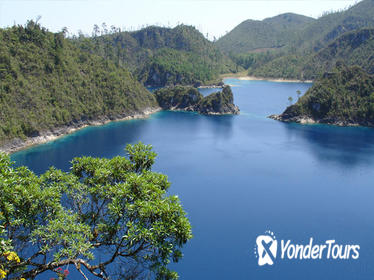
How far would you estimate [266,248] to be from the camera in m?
43.4

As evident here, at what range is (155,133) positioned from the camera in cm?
11081

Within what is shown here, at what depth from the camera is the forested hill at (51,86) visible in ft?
296

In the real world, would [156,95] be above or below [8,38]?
below

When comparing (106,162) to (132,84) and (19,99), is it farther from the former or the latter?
(132,84)

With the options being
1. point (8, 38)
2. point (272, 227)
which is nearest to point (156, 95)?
point (8, 38)

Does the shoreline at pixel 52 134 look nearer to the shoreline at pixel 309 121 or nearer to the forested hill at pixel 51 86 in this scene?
the forested hill at pixel 51 86

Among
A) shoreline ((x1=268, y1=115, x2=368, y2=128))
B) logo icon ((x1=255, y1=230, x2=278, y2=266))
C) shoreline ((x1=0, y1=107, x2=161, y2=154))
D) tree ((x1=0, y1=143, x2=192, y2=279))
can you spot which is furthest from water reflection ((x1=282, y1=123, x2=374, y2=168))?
tree ((x1=0, y1=143, x2=192, y2=279))

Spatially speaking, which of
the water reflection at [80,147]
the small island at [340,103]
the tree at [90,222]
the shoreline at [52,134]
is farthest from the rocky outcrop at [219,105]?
the tree at [90,222]

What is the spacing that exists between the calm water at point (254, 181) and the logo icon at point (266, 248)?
34.2 inches

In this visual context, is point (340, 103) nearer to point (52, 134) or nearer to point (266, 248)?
point (266, 248)

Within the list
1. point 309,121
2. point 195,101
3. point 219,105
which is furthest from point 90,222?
point 195,101

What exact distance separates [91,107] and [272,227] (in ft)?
293

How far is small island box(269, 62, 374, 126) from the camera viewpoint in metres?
128

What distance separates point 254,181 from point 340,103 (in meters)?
84.8
